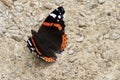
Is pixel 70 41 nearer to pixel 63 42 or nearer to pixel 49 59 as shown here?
pixel 63 42

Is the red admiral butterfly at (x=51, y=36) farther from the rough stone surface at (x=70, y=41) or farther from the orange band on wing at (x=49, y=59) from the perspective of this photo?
the rough stone surface at (x=70, y=41)

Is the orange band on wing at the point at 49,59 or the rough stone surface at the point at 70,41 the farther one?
the rough stone surface at the point at 70,41

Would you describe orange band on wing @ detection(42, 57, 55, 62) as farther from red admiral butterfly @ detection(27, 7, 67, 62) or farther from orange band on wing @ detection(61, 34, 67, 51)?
orange band on wing @ detection(61, 34, 67, 51)

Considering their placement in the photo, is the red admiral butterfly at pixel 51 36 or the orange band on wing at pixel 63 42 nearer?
the red admiral butterfly at pixel 51 36

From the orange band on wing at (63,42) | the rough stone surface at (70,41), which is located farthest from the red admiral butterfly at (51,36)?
the rough stone surface at (70,41)

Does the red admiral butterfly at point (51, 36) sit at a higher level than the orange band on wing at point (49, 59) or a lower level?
higher

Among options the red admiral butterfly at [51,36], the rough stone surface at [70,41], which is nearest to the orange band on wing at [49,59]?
the red admiral butterfly at [51,36]

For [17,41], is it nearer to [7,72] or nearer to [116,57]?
[7,72]

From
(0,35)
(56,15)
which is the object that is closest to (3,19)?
(0,35)
